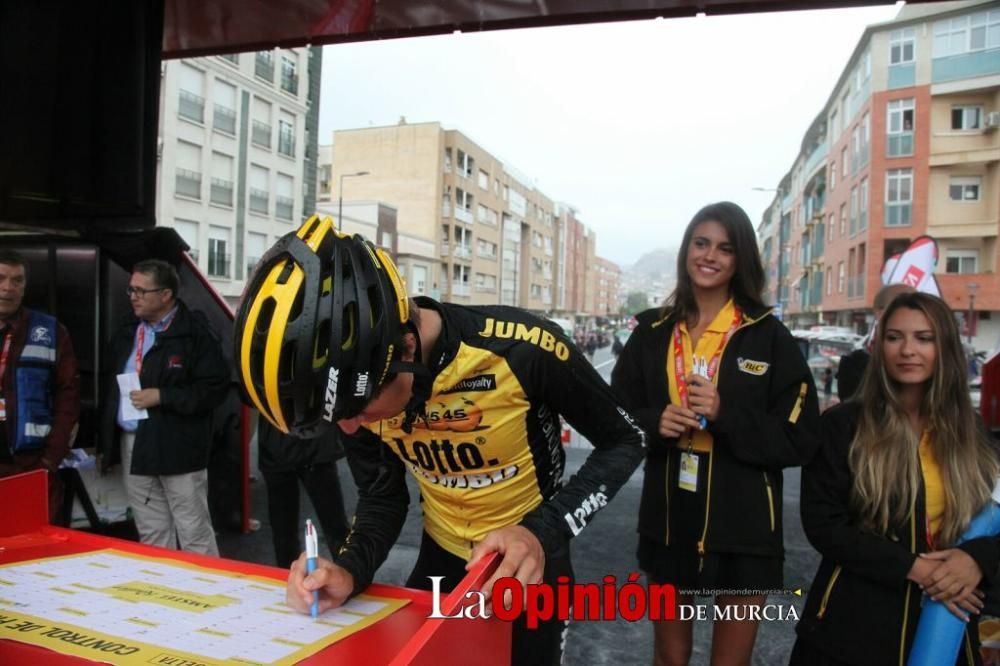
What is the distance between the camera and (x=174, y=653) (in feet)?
3.56

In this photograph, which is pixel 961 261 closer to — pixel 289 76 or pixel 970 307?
pixel 970 307

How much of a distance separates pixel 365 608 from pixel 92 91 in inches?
120

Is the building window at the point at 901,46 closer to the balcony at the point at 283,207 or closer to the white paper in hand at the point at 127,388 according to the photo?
the balcony at the point at 283,207

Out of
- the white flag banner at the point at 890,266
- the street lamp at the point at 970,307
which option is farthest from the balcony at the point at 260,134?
the street lamp at the point at 970,307

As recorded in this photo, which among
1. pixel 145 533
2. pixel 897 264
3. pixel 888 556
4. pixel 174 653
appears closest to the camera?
pixel 174 653

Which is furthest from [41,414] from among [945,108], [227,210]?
[945,108]

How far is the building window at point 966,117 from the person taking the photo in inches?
1156

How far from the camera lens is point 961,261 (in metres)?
30.2

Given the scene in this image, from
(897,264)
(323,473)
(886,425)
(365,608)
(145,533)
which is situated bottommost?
(145,533)

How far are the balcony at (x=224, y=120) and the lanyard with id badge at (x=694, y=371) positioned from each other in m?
31.7

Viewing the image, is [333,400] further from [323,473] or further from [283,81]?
[283,81]

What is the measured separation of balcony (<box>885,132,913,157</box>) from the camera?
100ft

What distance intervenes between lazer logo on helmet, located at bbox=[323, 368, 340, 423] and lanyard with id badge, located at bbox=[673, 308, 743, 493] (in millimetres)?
1351
